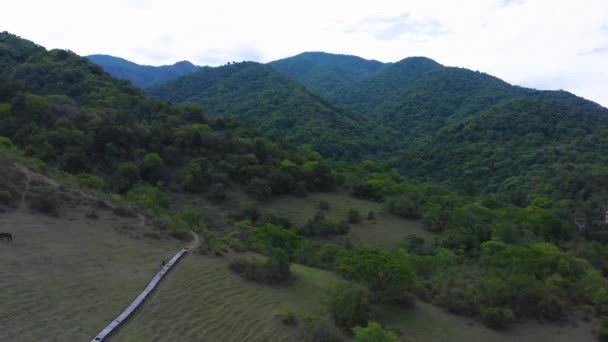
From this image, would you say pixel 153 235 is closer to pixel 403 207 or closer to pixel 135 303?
pixel 135 303

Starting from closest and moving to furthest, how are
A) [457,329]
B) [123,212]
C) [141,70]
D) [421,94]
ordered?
[457,329], [123,212], [421,94], [141,70]

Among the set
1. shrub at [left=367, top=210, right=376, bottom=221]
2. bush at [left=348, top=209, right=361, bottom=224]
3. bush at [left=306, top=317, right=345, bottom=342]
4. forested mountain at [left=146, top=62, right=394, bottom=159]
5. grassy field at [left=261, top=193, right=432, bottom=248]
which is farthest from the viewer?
forested mountain at [left=146, top=62, right=394, bottom=159]

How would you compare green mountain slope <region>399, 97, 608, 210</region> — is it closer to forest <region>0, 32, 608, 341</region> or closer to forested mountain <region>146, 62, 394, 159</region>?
forest <region>0, 32, 608, 341</region>

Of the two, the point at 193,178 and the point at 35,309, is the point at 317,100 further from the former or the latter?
the point at 35,309

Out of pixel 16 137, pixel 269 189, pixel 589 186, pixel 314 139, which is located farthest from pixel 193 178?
pixel 589 186

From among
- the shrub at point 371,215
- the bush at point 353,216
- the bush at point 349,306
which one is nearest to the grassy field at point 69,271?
the bush at point 349,306

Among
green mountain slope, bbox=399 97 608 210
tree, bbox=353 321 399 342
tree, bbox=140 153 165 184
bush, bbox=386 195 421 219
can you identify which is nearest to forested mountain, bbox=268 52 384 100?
green mountain slope, bbox=399 97 608 210

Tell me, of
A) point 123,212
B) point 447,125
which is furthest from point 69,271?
point 447,125
